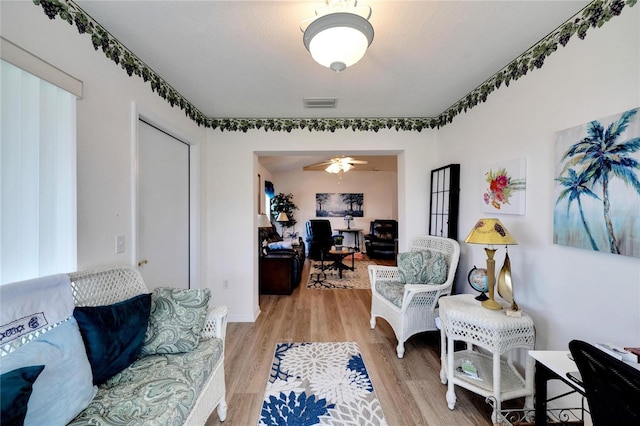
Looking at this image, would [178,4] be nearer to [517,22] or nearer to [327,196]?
[517,22]

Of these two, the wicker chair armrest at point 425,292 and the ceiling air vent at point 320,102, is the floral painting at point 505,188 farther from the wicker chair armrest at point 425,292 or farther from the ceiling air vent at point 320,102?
the ceiling air vent at point 320,102

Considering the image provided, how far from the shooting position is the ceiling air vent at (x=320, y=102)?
2.52 metres

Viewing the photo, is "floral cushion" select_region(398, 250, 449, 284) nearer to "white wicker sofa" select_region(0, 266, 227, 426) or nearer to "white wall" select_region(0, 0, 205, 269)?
"white wicker sofa" select_region(0, 266, 227, 426)

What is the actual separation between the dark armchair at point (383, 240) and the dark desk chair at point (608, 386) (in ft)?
19.7

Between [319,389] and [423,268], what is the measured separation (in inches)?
58.2

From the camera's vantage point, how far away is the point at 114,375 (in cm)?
122

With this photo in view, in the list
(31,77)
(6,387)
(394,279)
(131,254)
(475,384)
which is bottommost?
(475,384)

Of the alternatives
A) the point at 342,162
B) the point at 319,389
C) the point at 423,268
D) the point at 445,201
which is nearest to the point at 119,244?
the point at 319,389

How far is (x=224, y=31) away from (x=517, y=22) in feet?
5.98

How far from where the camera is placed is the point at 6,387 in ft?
2.53

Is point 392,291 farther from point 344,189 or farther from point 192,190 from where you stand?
point 344,189

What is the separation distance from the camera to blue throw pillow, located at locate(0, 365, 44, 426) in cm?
75

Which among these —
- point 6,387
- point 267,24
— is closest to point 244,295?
point 6,387

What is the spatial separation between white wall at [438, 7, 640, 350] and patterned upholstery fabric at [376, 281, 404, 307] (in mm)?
832
